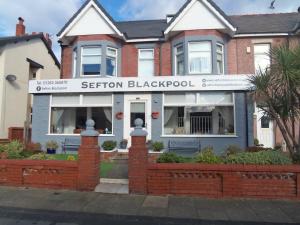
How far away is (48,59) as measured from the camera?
1021 inches

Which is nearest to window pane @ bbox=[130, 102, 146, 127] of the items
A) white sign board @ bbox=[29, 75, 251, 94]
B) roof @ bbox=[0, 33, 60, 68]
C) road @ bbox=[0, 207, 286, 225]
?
white sign board @ bbox=[29, 75, 251, 94]

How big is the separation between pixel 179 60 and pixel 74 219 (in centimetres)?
1209

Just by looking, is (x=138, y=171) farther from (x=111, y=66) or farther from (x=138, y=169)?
(x=111, y=66)

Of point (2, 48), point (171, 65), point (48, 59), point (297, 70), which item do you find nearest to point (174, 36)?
point (171, 65)

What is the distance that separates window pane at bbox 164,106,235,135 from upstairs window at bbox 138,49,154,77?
416 cm

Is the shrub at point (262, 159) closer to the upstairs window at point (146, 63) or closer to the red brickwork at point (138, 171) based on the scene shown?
the red brickwork at point (138, 171)

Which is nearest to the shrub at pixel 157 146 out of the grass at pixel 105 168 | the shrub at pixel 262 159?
Answer: the grass at pixel 105 168

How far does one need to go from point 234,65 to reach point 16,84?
13.5m

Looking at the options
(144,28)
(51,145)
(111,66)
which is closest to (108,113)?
(51,145)

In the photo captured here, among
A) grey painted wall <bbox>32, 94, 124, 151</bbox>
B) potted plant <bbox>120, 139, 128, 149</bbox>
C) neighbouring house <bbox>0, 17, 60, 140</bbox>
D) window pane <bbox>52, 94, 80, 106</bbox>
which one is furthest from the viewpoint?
neighbouring house <bbox>0, 17, 60, 140</bbox>

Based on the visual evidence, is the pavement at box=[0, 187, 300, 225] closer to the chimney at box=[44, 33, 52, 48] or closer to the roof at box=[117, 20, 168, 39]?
the roof at box=[117, 20, 168, 39]

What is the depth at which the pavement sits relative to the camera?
638 centimetres

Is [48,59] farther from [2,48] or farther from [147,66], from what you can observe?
[147,66]

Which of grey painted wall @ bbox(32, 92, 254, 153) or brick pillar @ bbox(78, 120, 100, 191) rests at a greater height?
grey painted wall @ bbox(32, 92, 254, 153)
